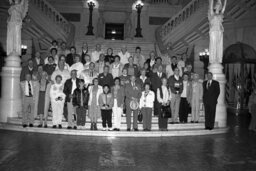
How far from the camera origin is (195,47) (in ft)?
60.8

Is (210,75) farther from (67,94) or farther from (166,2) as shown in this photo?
(166,2)

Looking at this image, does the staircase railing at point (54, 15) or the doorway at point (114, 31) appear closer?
the staircase railing at point (54, 15)

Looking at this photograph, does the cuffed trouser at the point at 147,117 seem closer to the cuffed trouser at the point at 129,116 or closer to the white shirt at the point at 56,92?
the cuffed trouser at the point at 129,116

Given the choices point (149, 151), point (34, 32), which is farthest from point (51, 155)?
point (34, 32)

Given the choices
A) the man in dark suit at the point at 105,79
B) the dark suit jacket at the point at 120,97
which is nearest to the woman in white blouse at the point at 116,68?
the man in dark suit at the point at 105,79

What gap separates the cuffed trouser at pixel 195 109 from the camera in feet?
32.3

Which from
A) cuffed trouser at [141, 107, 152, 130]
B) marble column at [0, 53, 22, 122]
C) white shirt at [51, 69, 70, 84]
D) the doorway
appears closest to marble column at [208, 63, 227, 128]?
cuffed trouser at [141, 107, 152, 130]

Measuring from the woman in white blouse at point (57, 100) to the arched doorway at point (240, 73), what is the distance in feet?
33.9

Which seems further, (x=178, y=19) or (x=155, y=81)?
(x=178, y=19)

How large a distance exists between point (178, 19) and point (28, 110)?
39.6ft

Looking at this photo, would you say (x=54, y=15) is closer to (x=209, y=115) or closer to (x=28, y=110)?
(x=28, y=110)

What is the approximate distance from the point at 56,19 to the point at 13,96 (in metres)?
10.2

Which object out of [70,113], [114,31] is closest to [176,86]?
[70,113]

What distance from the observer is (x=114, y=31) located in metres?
24.6
